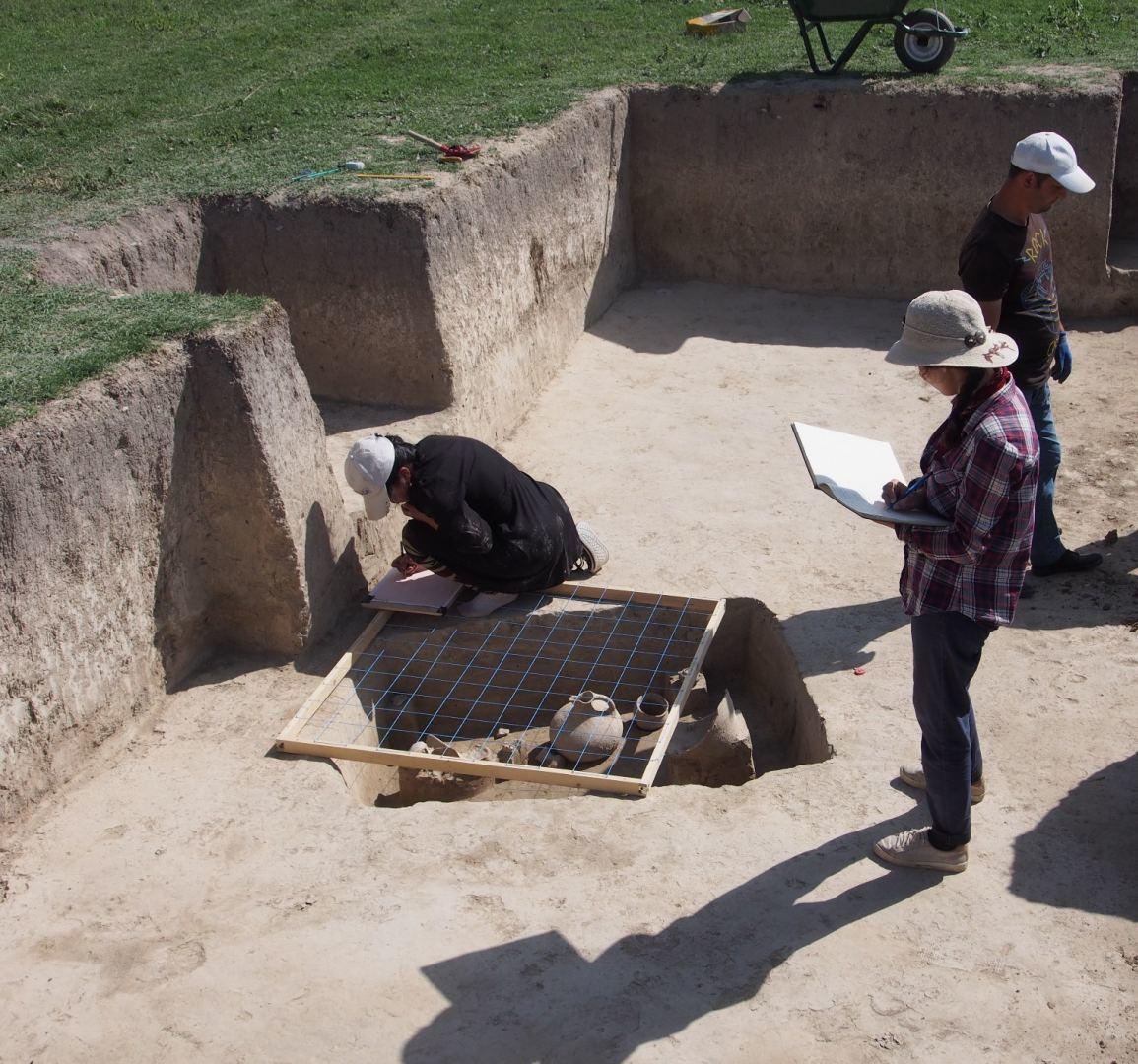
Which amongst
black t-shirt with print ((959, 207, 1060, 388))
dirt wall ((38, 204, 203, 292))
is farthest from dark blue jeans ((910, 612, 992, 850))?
dirt wall ((38, 204, 203, 292))

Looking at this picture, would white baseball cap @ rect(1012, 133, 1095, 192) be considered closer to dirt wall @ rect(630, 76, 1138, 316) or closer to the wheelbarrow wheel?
dirt wall @ rect(630, 76, 1138, 316)

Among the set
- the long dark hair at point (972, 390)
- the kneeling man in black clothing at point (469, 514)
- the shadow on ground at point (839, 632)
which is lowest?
the shadow on ground at point (839, 632)

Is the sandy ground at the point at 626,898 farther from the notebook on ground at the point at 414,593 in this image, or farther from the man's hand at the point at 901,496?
the man's hand at the point at 901,496

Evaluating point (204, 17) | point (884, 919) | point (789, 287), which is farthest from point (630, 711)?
point (204, 17)

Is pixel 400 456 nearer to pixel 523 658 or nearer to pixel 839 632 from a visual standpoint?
pixel 523 658

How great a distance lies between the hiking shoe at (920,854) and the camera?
161 inches

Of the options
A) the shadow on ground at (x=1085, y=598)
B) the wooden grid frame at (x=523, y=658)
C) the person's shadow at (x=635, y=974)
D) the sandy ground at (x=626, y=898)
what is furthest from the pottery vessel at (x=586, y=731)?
the shadow on ground at (x=1085, y=598)

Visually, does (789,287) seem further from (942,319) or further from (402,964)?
(402,964)

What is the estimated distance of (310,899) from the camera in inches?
163

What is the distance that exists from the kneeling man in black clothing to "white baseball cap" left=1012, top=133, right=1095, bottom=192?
247 cm

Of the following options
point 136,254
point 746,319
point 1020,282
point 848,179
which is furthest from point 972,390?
point 848,179

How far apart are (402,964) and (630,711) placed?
203 centimetres

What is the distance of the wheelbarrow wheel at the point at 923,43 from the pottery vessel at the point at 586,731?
606 cm

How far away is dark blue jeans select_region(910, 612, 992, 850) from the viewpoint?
3.70 meters
